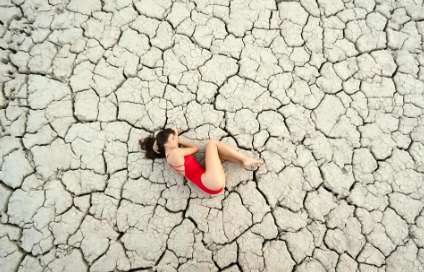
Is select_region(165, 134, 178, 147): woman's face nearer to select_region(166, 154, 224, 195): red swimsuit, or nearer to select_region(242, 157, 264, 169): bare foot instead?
select_region(166, 154, 224, 195): red swimsuit

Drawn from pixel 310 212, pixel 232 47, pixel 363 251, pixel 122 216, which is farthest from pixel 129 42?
pixel 363 251

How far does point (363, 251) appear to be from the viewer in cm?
230

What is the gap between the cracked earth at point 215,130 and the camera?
7.54ft

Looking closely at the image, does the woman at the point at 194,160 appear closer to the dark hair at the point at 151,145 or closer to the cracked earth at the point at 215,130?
the dark hair at the point at 151,145

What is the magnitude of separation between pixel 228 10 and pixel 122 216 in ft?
6.16

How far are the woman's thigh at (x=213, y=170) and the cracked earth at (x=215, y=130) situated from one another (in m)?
0.16

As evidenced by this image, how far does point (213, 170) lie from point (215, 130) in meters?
0.39

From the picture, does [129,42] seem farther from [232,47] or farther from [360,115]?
[360,115]

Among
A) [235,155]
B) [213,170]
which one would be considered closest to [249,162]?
[235,155]

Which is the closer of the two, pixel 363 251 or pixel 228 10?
pixel 363 251

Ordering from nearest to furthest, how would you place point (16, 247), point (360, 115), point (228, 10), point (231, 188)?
point (16, 247), point (231, 188), point (360, 115), point (228, 10)

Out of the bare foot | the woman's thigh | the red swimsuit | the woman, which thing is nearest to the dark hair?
the woman

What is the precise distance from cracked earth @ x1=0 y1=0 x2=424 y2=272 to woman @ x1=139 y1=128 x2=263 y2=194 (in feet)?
0.46

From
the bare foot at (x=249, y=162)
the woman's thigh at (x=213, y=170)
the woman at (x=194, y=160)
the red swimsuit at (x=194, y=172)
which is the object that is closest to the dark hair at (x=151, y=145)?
the woman at (x=194, y=160)
